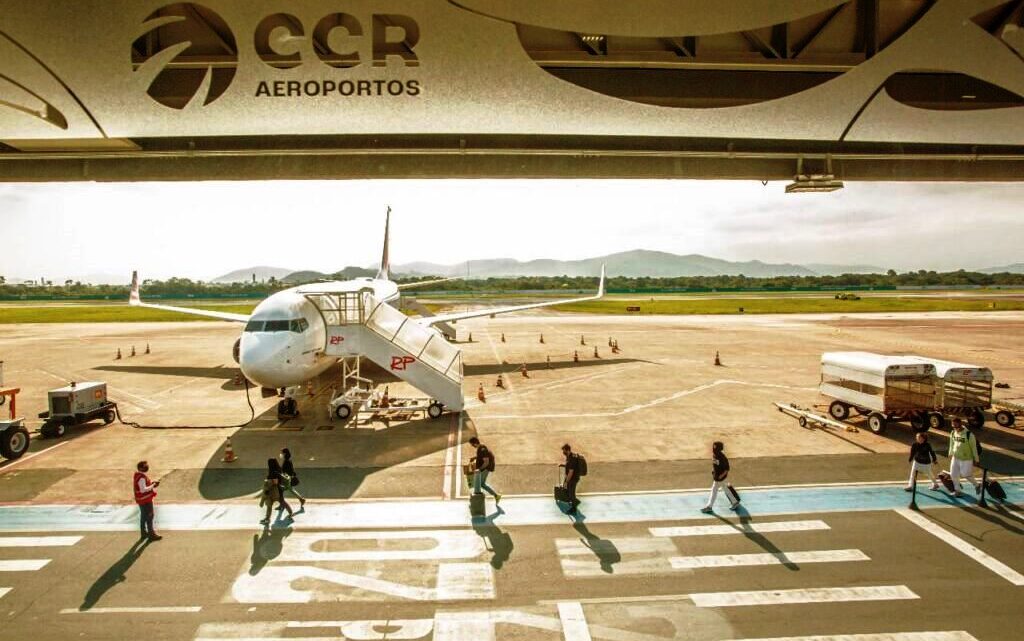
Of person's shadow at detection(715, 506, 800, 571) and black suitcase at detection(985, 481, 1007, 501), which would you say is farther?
black suitcase at detection(985, 481, 1007, 501)

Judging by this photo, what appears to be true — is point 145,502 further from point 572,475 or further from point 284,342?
point 572,475

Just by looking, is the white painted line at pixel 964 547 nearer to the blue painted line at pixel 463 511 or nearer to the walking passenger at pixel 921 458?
the blue painted line at pixel 463 511

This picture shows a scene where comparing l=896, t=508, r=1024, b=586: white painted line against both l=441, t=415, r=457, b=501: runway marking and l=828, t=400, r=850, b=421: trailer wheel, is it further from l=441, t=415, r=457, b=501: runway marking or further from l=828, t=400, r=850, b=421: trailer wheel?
l=441, t=415, r=457, b=501: runway marking

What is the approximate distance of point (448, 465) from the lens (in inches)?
666

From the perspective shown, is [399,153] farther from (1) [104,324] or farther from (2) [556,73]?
(1) [104,324]

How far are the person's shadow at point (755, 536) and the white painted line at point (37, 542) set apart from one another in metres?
15.0

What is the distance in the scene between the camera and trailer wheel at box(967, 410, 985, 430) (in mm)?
20375

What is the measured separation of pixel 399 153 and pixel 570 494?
421 inches

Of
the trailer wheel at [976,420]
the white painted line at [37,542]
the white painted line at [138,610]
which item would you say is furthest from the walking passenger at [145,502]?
the trailer wheel at [976,420]

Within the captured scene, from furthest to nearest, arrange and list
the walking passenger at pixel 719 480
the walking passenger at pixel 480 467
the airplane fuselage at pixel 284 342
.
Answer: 1. the airplane fuselage at pixel 284 342
2. the walking passenger at pixel 480 467
3. the walking passenger at pixel 719 480

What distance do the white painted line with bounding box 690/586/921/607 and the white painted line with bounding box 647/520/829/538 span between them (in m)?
2.29

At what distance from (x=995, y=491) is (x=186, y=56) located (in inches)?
889

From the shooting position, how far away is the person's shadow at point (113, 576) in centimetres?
972

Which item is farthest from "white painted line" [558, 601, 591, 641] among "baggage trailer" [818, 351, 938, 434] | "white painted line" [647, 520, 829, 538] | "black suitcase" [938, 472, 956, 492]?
"baggage trailer" [818, 351, 938, 434]
